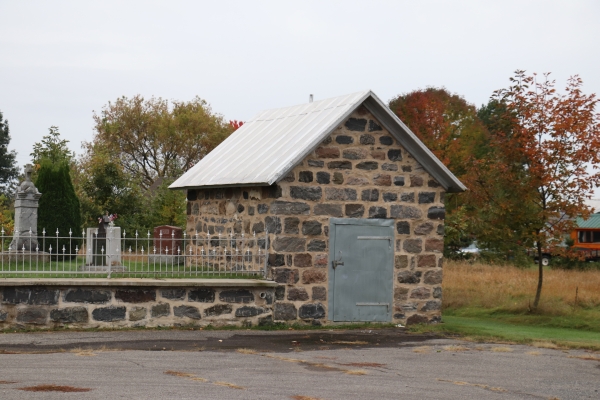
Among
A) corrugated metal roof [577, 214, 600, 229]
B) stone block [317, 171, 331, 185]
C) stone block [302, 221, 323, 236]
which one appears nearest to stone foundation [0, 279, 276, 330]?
stone block [302, 221, 323, 236]

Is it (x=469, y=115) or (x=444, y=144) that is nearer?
(x=444, y=144)

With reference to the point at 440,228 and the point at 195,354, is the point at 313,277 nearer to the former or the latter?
the point at 440,228

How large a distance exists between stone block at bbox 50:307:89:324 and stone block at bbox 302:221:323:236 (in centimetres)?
411

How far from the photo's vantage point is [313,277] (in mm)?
17250

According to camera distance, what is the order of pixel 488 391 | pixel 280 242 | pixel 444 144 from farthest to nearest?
pixel 444 144 → pixel 280 242 → pixel 488 391

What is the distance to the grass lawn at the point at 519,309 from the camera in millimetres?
17141

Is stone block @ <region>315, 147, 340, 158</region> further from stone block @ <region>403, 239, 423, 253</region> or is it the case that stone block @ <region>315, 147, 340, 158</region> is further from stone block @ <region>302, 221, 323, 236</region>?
stone block @ <region>403, 239, 423, 253</region>

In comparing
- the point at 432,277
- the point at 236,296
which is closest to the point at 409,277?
the point at 432,277

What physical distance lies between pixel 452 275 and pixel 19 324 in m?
15.1

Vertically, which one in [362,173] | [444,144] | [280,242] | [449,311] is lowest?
[449,311]

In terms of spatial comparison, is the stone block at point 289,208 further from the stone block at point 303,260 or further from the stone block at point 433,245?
the stone block at point 433,245

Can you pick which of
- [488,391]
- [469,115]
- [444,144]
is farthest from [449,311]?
[469,115]

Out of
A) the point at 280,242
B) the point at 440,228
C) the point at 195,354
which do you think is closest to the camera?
the point at 195,354

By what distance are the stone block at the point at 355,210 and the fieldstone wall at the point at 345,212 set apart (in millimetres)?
18
